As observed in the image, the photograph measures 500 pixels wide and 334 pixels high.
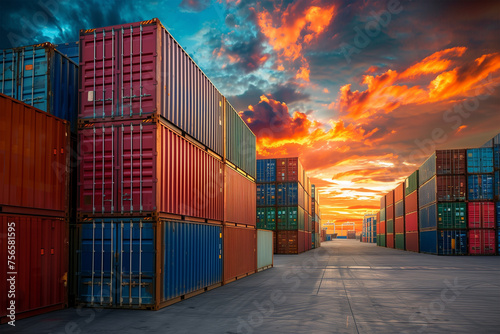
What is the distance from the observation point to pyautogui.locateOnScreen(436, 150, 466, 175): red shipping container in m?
42.8

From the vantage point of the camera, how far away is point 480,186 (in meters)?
42.2

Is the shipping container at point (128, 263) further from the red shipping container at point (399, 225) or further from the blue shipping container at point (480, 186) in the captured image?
the red shipping container at point (399, 225)

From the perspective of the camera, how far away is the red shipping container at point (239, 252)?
1778cm

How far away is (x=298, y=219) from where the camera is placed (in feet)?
151

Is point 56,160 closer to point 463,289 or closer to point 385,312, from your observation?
point 385,312

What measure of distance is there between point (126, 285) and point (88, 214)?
2.35 metres

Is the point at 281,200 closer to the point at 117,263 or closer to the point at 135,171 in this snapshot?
the point at 135,171

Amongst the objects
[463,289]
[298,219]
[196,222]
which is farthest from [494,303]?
[298,219]

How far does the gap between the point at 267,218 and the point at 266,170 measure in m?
5.41

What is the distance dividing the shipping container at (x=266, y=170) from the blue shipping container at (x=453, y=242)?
18.7 m

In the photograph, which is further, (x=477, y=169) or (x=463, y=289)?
(x=477, y=169)

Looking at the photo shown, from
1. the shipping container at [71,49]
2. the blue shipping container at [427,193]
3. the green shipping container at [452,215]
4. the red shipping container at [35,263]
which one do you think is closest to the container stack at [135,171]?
the red shipping container at [35,263]

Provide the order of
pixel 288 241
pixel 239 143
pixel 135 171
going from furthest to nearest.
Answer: pixel 288 241 → pixel 239 143 → pixel 135 171

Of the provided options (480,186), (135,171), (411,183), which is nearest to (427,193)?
(480,186)
